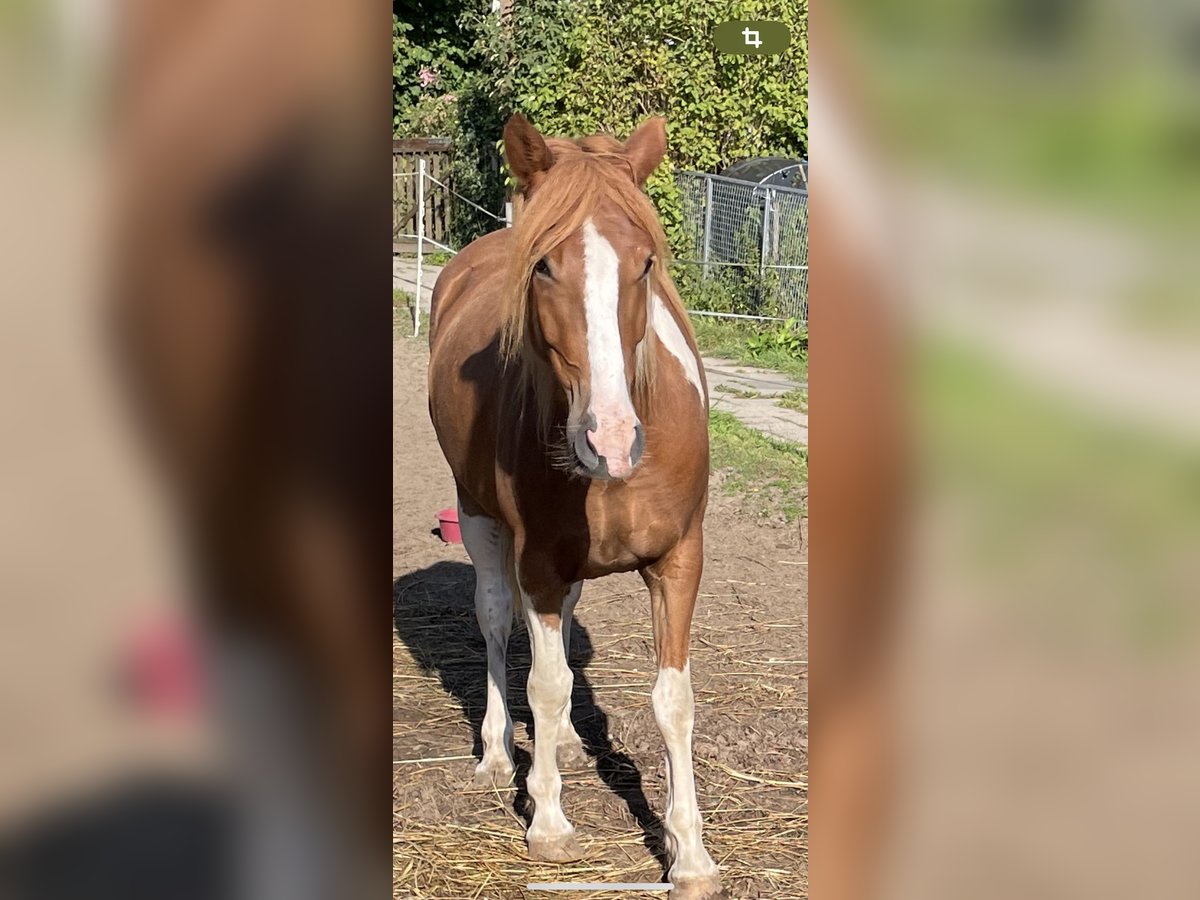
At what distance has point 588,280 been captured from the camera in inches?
81.4

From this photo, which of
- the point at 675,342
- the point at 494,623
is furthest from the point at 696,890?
the point at 675,342

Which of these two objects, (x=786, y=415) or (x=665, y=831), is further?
(x=786, y=415)

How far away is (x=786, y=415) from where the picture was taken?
7.05 m

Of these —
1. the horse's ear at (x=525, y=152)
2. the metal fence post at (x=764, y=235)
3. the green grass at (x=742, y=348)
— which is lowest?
the green grass at (x=742, y=348)

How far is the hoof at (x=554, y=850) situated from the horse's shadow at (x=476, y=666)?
202 mm

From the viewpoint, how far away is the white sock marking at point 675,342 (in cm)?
269

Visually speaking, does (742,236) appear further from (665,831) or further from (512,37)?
(665,831)

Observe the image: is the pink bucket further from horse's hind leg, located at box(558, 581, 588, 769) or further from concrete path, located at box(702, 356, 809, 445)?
concrete path, located at box(702, 356, 809, 445)

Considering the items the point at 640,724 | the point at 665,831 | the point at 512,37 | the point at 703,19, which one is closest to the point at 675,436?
the point at 665,831

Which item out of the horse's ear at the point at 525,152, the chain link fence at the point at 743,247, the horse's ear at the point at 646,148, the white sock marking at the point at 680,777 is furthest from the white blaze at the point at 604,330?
the chain link fence at the point at 743,247

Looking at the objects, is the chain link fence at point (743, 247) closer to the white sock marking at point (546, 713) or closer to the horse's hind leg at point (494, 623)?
the horse's hind leg at point (494, 623)
